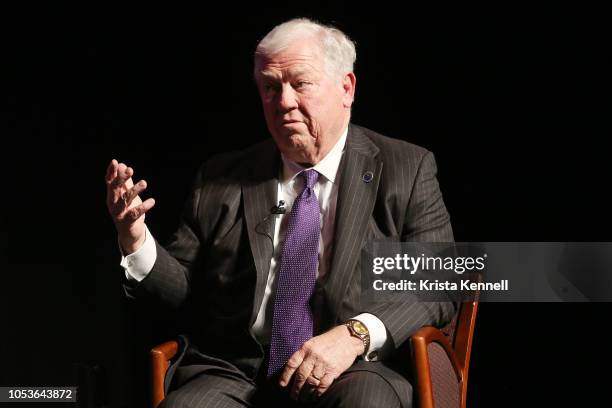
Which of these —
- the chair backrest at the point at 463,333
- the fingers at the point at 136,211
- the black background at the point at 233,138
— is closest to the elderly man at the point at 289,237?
the fingers at the point at 136,211

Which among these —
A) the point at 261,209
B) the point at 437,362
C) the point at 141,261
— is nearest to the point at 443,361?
the point at 437,362

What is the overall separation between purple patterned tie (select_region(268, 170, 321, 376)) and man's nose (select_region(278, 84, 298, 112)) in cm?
27

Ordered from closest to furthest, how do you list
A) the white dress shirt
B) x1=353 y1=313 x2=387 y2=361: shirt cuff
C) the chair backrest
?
x1=353 y1=313 x2=387 y2=361: shirt cuff → the white dress shirt → the chair backrest

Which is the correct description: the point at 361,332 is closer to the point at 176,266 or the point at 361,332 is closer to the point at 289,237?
the point at 289,237

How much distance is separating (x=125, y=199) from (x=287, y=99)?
1.81 feet

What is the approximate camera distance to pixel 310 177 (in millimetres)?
2643

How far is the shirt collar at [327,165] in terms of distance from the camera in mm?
2660

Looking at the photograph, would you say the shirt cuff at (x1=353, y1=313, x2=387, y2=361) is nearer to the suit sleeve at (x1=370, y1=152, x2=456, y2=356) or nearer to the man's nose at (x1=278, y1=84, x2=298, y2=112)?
the suit sleeve at (x1=370, y1=152, x2=456, y2=356)

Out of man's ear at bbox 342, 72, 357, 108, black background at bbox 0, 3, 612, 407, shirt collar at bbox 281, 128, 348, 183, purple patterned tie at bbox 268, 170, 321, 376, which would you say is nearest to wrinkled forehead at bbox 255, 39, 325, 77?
man's ear at bbox 342, 72, 357, 108

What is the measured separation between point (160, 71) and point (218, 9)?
329 mm

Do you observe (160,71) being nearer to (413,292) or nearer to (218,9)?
(218,9)

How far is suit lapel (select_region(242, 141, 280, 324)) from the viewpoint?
256 centimetres

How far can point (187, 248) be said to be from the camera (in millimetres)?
2729

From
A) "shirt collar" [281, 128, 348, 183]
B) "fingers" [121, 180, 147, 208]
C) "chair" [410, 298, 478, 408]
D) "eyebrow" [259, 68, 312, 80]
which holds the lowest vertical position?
"chair" [410, 298, 478, 408]
